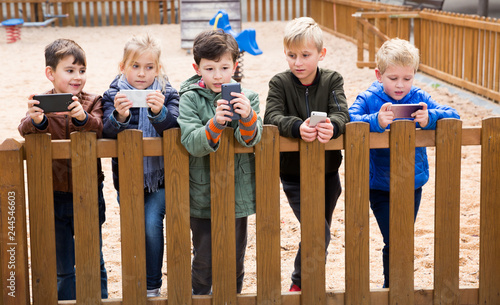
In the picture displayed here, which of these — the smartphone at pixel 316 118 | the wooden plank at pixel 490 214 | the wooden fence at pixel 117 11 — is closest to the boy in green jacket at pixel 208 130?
the smartphone at pixel 316 118

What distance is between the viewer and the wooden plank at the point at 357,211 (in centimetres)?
313

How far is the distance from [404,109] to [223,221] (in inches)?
38.7

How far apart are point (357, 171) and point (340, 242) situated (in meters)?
1.70

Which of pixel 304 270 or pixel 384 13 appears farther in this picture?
pixel 384 13

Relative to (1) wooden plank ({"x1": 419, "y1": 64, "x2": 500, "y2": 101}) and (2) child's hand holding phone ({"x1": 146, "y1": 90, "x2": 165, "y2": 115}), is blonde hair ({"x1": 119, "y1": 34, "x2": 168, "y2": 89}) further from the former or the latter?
(1) wooden plank ({"x1": 419, "y1": 64, "x2": 500, "y2": 101})

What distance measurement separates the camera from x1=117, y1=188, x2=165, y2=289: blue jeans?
326 cm

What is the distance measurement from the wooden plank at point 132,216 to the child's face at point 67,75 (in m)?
0.47

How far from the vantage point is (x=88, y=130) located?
3121 millimetres

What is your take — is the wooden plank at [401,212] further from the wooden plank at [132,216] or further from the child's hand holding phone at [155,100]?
the wooden plank at [132,216]

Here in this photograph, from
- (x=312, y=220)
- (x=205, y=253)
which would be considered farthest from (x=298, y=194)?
(x=205, y=253)

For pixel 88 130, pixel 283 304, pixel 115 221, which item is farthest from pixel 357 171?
pixel 115 221

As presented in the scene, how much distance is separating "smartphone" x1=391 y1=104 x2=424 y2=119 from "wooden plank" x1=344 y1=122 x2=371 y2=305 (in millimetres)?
155

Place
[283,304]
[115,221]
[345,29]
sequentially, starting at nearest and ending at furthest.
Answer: [283,304] → [115,221] → [345,29]

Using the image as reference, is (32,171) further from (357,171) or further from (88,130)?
(357,171)
